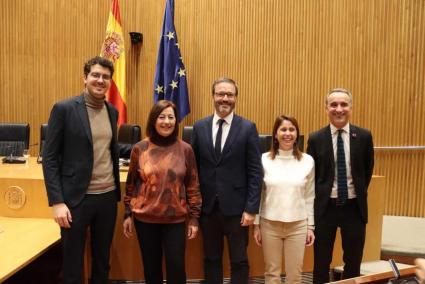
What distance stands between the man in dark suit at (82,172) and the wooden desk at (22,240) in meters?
0.24

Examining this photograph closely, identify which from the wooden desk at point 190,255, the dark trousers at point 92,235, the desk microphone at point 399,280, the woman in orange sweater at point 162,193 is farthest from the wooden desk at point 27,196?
the desk microphone at point 399,280

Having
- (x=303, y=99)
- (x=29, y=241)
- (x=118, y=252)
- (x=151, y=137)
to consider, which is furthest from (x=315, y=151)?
(x=303, y=99)

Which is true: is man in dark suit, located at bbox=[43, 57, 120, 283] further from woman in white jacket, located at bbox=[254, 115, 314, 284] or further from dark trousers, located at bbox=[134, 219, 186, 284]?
woman in white jacket, located at bbox=[254, 115, 314, 284]

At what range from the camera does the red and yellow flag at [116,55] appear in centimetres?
505

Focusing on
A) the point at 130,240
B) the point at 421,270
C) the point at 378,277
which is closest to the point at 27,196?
the point at 130,240

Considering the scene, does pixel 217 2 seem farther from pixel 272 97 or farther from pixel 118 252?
pixel 118 252

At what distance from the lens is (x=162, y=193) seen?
222 centimetres

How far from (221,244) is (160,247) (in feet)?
1.26

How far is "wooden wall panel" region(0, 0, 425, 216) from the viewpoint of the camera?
4.65 metres

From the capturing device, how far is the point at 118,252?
300cm

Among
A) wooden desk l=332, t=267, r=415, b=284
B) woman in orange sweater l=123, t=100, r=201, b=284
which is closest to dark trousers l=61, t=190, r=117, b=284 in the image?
woman in orange sweater l=123, t=100, r=201, b=284

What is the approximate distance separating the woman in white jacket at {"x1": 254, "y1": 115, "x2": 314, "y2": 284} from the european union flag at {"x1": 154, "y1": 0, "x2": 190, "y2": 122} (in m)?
2.78

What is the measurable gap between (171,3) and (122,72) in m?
1.07

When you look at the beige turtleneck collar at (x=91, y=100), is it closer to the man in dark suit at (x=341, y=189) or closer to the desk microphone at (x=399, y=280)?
the man in dark suit at (x=341, y=189)
